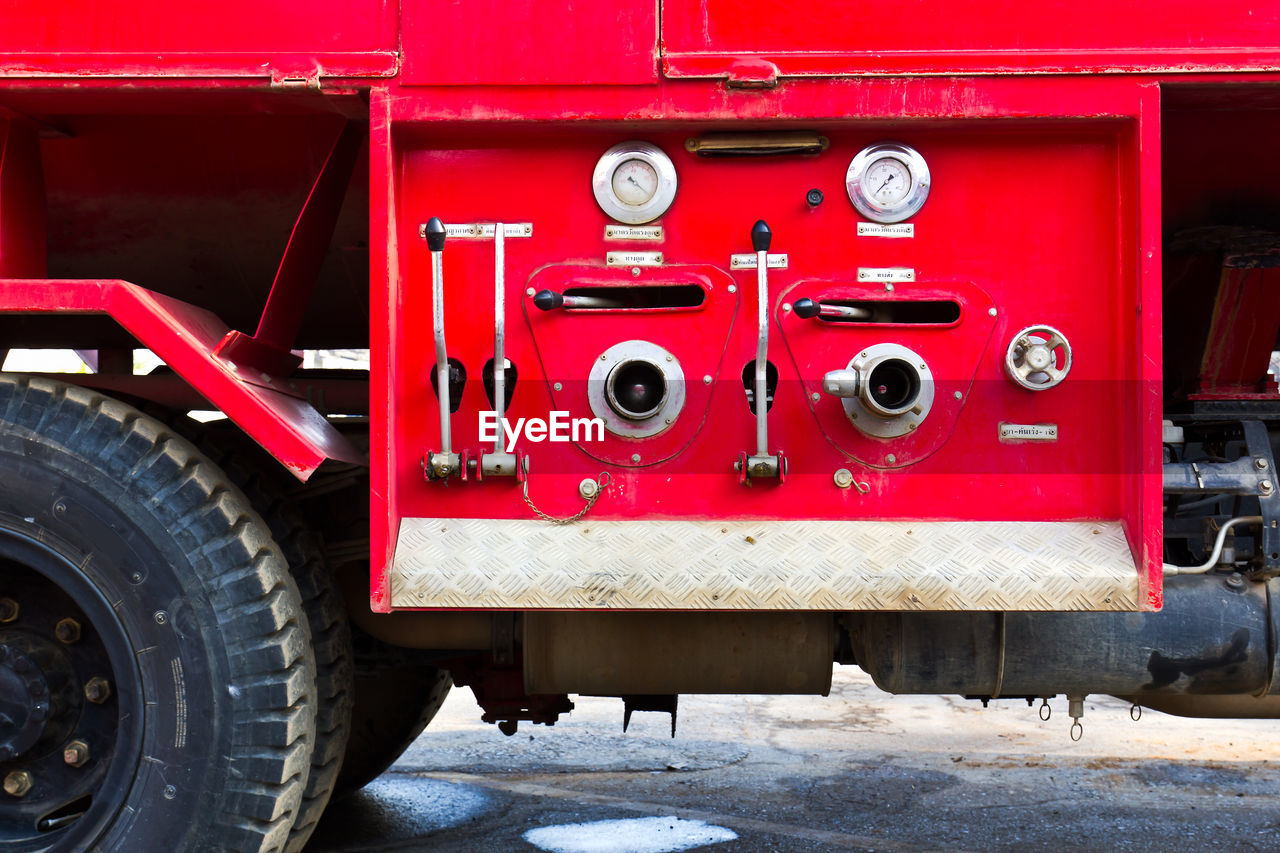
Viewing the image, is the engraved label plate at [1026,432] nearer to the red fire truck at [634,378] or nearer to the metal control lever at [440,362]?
the red fire truck at [634,378]

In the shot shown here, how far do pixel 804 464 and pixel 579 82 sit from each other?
1.02 m

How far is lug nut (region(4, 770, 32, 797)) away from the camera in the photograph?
2521mm

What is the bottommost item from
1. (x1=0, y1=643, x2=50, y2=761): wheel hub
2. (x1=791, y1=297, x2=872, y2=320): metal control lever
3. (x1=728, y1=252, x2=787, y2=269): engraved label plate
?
(x1=0, y1=643, x2=50, y2=761): wheel hub

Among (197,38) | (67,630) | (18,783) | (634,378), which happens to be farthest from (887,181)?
(18,783)

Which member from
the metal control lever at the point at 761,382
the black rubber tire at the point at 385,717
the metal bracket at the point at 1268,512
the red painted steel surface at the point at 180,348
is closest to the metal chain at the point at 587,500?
the metal control lever at the point at 761,382

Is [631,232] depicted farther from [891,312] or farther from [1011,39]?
[1011,39]

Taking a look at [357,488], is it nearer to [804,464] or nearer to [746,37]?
[804,464]

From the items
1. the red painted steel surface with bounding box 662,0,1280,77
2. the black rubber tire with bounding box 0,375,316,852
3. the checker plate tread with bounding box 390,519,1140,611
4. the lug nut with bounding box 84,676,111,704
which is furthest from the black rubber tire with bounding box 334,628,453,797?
the red painted steel surface with bounding box 662,0,1280,77

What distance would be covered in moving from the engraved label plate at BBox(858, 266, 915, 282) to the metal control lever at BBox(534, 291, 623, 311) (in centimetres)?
58

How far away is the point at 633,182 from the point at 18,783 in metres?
2.06

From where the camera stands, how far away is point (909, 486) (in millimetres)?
2479

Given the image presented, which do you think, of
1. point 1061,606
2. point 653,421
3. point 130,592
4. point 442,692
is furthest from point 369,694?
point 1061,606

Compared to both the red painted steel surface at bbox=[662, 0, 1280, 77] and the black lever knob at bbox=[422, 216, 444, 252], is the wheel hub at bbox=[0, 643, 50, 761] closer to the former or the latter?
the black lever knob at bbox=[422, 216, 444, 252]

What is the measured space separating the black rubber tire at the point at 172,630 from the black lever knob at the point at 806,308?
134 centimetres
